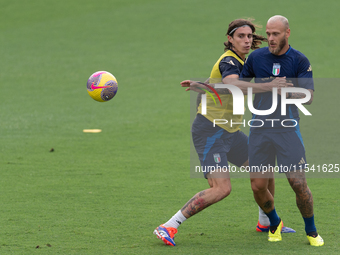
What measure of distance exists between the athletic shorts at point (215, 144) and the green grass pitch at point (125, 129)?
88 centimetres

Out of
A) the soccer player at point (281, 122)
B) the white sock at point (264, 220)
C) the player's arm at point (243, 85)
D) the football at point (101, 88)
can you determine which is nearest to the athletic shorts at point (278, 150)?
the soccer player at point (281, 122)

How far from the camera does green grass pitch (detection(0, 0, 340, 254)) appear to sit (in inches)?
242

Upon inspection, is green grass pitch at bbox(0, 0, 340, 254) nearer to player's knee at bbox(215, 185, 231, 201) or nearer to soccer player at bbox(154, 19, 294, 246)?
soccer player at bbox(154, 19, 294, 246)

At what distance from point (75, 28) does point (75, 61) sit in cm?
504

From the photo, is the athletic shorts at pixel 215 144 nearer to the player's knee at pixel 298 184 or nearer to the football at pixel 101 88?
the player's knee at pixel 298 184

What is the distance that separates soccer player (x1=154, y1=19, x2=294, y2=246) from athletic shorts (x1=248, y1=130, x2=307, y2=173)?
0.41 metres

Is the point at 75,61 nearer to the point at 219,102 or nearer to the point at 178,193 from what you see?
the point at 178,193

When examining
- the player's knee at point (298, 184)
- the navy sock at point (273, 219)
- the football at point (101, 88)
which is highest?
the football at point (101, 88)

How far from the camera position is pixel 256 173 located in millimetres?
5723

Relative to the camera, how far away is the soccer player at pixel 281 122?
5.39m

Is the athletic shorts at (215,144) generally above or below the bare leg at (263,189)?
above

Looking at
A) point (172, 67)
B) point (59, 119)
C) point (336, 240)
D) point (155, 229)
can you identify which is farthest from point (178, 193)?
point (172, 67)

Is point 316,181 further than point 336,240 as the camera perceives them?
Yes

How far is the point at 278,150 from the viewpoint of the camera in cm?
556
